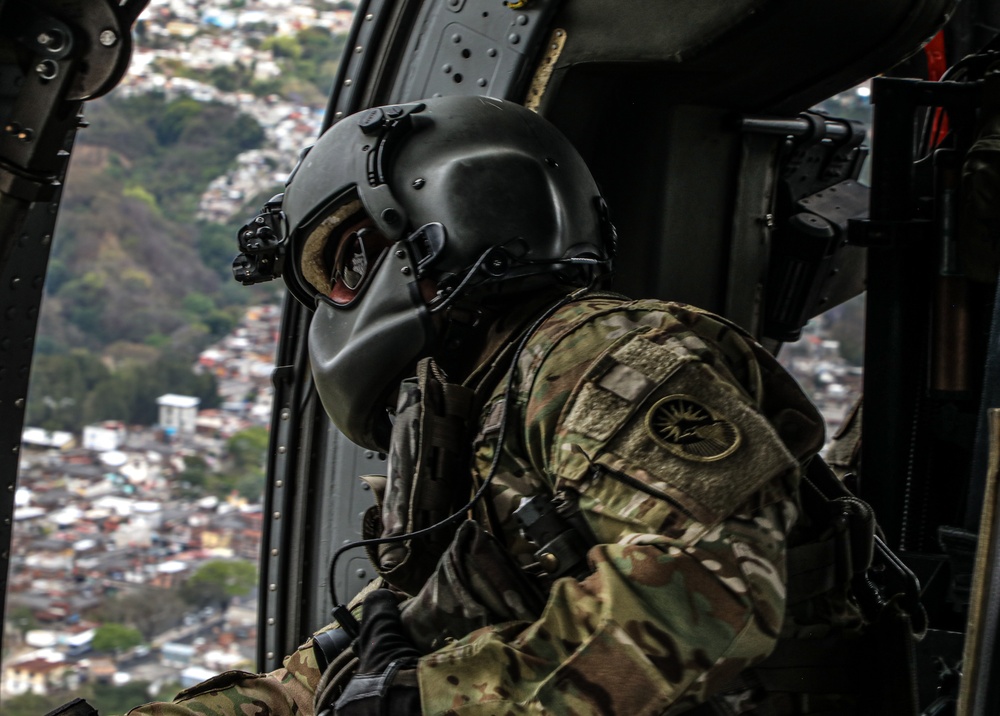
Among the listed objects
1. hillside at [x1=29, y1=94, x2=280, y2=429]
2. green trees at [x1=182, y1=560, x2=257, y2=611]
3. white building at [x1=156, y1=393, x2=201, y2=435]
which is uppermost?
hillside at [x1=29, y1=94, x2=280, y2=429]

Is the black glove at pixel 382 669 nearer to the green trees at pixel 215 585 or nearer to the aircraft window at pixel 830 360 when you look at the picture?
the aircraft window at pixel 830 360

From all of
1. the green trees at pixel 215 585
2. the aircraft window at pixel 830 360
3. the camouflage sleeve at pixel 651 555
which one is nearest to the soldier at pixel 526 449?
the camouflage sleeve at pixel 651 555

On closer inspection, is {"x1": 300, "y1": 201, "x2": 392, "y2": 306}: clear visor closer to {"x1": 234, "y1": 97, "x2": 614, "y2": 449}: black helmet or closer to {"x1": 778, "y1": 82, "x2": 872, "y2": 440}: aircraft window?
{"x1": 234, "y1": 97, "x2": 614, "y2": 449}: black helmet

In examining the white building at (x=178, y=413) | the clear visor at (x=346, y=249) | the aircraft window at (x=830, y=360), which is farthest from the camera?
the white building at (x=178, y=413)

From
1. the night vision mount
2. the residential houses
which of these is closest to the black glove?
the night vision mount

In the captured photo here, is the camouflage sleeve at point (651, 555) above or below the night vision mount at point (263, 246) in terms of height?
below

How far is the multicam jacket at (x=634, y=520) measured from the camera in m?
1.54

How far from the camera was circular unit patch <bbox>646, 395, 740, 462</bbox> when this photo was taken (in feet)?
5.21

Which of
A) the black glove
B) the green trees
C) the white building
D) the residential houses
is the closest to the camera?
the black glove

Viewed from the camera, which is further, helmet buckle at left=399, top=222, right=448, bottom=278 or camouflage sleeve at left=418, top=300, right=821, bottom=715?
helmet buckle at left=399, top=222, right=448, bottom=278

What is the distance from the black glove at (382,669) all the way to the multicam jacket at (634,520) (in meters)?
0.03

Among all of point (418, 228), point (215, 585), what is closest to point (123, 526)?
point (215, 585)

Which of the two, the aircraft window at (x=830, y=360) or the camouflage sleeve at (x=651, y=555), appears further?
the aircraft window at (x=830, y=360)

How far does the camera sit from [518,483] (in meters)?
1.79
